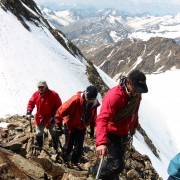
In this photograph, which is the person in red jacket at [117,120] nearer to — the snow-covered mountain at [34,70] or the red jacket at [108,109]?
the red jacket at [108,109]

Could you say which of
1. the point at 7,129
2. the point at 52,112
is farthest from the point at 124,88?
the point at 7,129

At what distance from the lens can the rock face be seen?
9123 mm

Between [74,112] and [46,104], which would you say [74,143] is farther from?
[46,104]

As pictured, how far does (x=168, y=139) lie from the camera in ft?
223

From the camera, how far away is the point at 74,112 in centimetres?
1173

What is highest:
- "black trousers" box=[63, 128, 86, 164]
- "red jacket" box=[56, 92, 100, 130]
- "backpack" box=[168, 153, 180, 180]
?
"red jacket" box=[56, 92, 100, 130]

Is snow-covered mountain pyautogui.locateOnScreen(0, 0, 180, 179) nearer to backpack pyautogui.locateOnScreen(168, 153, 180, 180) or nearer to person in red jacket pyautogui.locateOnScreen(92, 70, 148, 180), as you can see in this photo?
person in red jacket pyautogui.locateOnScreen(92, 70, 148, 180)

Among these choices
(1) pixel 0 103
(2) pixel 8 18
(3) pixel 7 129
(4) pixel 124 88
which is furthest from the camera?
(2) pixel 8 18

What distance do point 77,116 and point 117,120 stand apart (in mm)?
3260

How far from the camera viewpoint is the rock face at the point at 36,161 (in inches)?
359

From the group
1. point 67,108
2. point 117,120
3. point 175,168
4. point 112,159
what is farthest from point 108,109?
point 67,108

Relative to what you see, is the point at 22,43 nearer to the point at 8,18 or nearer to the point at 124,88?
the point at 8,18

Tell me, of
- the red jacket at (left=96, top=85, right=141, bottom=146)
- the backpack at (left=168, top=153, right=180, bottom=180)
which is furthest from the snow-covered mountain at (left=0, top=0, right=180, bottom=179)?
the backpack at (left=168, top=153, right=180, bottom=180)

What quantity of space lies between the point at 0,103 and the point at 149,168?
38.8 ft
